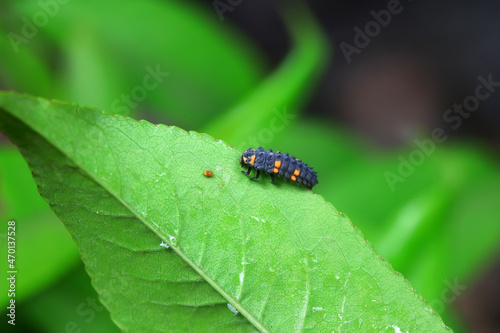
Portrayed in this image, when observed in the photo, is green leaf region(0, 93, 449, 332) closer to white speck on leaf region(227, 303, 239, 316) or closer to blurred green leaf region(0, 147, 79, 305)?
white speck on leaf region(227, 303, 239, 316)

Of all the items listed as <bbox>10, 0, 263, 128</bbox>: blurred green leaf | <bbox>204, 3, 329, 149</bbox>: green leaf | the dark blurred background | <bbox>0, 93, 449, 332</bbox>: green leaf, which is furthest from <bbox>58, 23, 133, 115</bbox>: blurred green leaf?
the dark blurred background

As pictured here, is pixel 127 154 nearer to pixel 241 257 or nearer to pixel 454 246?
pixel 241 257

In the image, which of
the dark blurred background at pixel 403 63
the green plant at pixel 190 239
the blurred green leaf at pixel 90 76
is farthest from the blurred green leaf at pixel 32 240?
the dark blurred background at pixel 403 63

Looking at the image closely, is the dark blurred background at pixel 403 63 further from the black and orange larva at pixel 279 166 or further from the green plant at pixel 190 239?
the black and orange larva at pixel 279 166

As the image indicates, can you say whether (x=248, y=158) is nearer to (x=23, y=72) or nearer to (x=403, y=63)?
(x=23, y=72)

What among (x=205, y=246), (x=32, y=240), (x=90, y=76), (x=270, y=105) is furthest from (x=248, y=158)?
(x=90, y=76)

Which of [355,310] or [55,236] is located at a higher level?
[355,310]

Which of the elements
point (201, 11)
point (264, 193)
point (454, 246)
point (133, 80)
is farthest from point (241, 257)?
point (201, 11)
